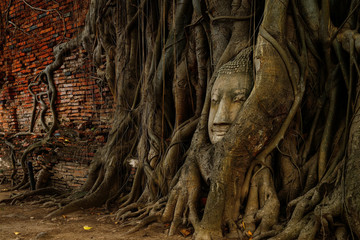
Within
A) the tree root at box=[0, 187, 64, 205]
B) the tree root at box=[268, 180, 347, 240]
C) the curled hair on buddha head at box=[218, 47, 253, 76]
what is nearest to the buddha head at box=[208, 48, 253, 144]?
the curled hair on buddha head at box=[218, 47, 253, 76]

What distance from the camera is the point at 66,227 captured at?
3.33 meters

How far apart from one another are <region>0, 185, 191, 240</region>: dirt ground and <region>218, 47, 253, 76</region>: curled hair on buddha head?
171cm

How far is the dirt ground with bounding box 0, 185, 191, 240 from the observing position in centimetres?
297

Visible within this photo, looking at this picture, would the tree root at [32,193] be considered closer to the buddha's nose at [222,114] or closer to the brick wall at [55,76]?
the brick wall at [55,76]

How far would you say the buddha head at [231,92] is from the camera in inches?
117

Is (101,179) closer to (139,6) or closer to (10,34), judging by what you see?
(139,6)

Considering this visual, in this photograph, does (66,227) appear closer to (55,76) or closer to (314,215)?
(314,215)

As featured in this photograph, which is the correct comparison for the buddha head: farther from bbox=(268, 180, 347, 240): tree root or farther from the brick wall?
the brick wall

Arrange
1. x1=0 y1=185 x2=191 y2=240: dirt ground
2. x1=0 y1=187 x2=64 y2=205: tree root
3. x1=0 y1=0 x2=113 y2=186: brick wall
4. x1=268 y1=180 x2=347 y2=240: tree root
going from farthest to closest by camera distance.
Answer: x1=0 y1=0 x2=113 y2=186: brick wall, x1=0 y1=187 x2=64 y2=205: tree root, x1=0 y1=185 x2=191 y2=240: dirt ground, x1=268 y1=180 x2=347 y2=240: tree root

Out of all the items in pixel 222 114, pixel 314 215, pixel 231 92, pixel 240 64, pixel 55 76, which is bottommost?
pixel 314 215

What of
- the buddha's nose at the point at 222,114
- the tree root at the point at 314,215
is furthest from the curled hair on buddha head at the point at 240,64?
the tree root at the point at 314,215

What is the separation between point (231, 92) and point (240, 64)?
312 mm

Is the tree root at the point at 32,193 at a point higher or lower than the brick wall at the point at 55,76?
lower

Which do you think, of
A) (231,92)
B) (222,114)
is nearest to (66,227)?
(222,114)
